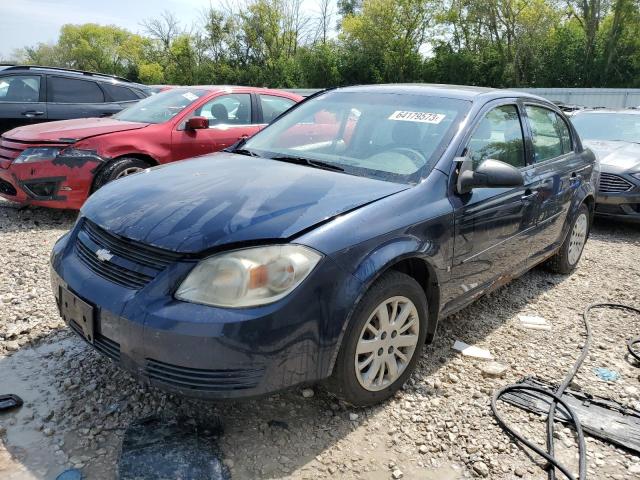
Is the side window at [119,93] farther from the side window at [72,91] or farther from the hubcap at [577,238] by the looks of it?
the hubcap at [577,238]

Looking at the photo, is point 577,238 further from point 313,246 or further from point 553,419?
point 313,246

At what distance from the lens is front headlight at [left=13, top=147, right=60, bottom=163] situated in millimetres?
5305

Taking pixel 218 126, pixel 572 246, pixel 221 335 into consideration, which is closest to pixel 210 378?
pixel 221 335

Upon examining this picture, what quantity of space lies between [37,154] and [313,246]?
14.0 feet

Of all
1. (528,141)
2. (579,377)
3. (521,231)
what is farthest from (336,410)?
(528,141)

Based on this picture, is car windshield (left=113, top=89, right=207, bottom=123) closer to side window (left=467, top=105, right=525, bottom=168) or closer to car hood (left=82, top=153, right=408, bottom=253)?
car hood (left=82, top=153, right=408, bottom=253)

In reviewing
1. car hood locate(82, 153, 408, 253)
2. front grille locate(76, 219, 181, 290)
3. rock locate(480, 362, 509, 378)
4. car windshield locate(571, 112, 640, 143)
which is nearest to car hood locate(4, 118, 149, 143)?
car hood locate(82, 153, 408, 253)

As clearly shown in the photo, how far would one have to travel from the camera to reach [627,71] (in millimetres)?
26422

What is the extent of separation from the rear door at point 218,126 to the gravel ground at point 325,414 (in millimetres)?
2595

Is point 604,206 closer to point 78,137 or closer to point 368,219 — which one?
point 368,219

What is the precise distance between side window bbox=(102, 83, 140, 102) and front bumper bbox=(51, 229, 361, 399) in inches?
248

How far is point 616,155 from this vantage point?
693 centimetres

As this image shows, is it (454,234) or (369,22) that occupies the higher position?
(369,22)

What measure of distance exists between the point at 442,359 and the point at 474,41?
31887mm
